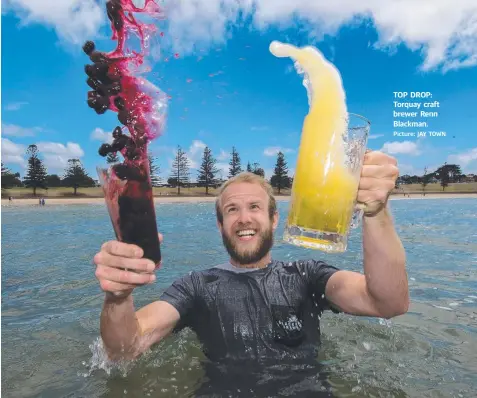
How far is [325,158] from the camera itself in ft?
5.31

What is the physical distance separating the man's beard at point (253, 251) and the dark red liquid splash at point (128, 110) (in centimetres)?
195

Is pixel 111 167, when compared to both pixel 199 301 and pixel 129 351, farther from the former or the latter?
pixel 199 301

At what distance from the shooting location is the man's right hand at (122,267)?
1.50 meters

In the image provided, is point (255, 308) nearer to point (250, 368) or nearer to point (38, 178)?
point (250, 368)

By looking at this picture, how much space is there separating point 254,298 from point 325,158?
6.22 ft

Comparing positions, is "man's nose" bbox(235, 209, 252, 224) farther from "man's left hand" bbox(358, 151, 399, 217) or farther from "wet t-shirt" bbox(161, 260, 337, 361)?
"man's left hand" bbox(358, 151, 399, 217)

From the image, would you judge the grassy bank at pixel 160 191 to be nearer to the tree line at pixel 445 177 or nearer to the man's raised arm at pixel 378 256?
the tree line at pixel 445 177

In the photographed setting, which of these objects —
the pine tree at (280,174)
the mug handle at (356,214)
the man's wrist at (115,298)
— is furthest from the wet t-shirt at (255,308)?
the pine tree at (280,174)

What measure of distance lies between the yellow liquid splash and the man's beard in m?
1.70

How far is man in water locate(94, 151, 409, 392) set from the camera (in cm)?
240

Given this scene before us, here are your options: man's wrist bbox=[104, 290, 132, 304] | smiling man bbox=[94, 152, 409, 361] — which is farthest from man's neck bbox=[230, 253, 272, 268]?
man's wrist bbox=[104, 290, 132, 304]

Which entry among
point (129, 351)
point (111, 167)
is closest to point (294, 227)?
point (111, 167)

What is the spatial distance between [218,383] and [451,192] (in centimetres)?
12984

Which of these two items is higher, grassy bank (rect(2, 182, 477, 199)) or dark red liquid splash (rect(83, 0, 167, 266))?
dark red liquid splash (rect(83, 0, 167, 266))
